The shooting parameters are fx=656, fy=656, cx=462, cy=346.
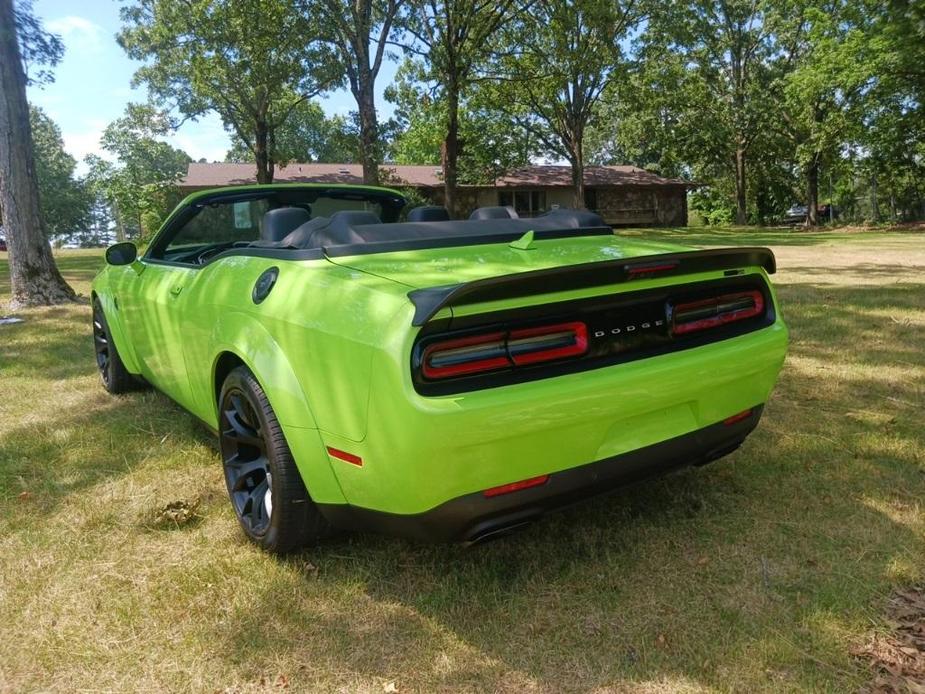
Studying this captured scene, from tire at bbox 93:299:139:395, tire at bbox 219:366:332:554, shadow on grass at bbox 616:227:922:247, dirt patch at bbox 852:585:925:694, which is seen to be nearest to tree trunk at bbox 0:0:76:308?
tire at bbox 93:299:139:395

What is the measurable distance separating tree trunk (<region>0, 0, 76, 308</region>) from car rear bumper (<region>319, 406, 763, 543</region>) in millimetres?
9310


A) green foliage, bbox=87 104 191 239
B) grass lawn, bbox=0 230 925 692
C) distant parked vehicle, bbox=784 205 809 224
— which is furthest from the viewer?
distant parked vehicle, bbox=784 205 809 224

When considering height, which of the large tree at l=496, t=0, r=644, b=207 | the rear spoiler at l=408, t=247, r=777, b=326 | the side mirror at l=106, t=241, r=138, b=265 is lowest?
the rear spoiler at l=408, t=247, r=777, b=326

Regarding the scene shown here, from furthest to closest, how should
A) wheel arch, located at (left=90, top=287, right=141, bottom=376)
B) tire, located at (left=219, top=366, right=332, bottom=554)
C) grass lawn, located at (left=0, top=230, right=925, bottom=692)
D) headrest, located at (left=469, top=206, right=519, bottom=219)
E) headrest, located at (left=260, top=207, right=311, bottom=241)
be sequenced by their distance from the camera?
wheel arch, located at (left=90, top=287, right=141, bottom=376) → headrest, located at (left=469, top=206, right=519, bottom=219) → headrest, located at (left=260, top=207, right=311, bottom=241) → tire, located at (left=219, top=366, right=332, bottom=554) → grass lawn, located at (left=0, top=230, right=925, bottom=692)

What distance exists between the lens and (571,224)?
10.6 ft

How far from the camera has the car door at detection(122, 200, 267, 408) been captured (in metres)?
3.19

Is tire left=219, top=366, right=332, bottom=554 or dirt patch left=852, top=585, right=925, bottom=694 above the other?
tire left=219, top=366, right=332, bottom=554

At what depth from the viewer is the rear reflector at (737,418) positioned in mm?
2447

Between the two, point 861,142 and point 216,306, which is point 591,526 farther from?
point 861,142

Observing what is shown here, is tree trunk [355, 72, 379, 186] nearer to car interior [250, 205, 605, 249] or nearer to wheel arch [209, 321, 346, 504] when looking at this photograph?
car interior [250, 205, 605, 249]

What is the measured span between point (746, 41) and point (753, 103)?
3123 millimetres

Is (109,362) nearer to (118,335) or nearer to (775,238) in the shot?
(118,335)

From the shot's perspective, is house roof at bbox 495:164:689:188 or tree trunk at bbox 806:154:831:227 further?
house roof at bbox 495:164:689:188

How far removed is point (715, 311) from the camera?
96.7 inches
